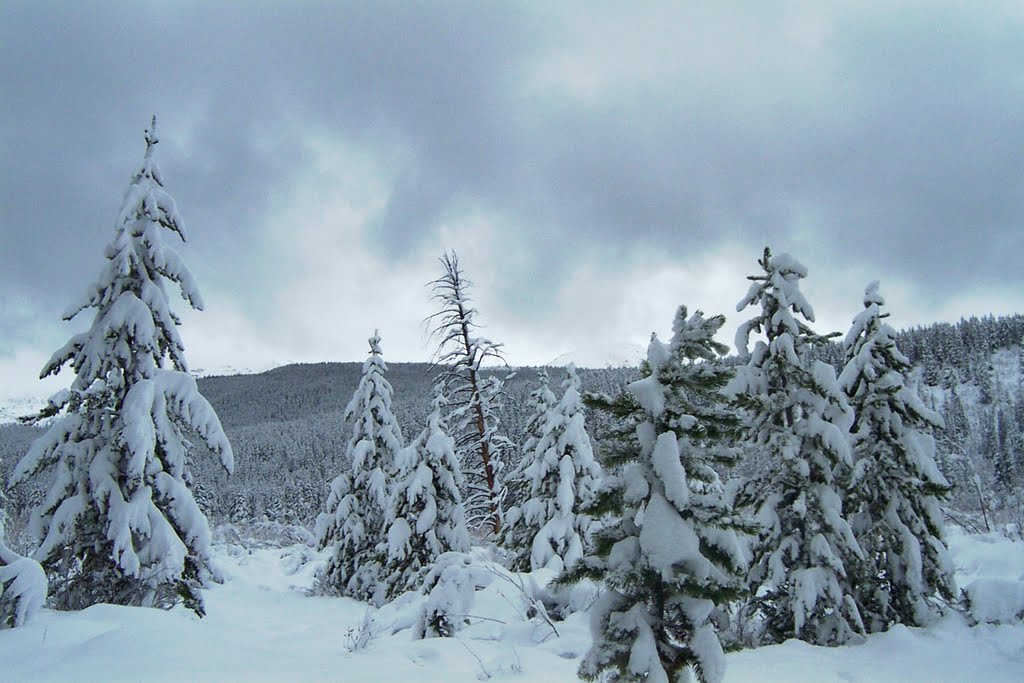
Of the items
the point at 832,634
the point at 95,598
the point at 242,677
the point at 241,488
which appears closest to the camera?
the point at 242,677

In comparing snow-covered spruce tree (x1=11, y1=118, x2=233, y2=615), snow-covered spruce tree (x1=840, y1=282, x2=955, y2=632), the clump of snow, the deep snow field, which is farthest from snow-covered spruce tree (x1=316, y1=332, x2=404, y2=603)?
the clump of snow

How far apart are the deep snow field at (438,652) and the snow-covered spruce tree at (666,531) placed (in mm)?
2280

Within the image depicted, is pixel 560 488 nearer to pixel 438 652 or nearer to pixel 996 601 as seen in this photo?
pixel 996 601

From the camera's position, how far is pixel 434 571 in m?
8.46

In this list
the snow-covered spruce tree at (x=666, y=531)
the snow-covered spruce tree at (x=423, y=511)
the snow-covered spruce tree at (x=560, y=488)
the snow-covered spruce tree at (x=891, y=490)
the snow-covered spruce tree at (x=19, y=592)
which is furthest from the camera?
the snow-covered spruce tree at (x=423, y=511)

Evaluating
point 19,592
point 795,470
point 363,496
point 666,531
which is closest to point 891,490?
point 795,470

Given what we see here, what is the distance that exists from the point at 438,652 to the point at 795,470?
19.0ft

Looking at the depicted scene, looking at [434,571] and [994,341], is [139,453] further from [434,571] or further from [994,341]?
[994,341]

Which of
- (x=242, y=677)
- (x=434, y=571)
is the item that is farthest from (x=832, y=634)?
(x=242, y=677)

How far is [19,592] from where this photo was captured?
18.2 feet

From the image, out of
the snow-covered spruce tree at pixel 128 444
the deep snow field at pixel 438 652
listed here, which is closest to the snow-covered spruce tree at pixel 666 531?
the deep snow field at pixel 438 652

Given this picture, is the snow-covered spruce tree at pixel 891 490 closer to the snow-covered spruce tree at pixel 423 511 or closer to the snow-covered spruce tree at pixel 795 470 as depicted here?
the snow-covered spruce tree at pixel 795 470

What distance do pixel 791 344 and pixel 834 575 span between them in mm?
3457

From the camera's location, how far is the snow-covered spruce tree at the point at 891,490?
8484mm
